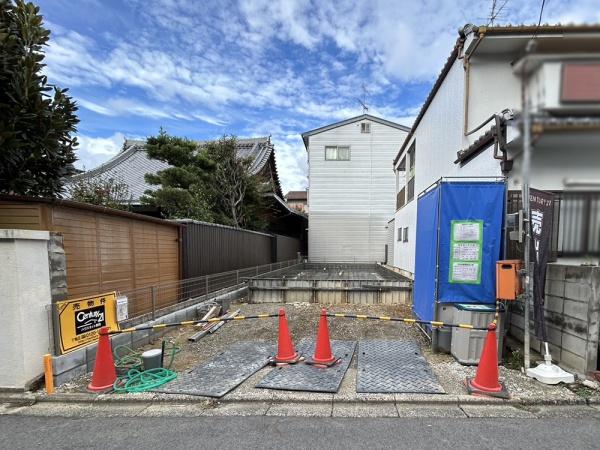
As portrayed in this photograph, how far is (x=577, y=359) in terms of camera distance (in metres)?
3.78

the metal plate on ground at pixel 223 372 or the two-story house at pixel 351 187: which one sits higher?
the two-story house at pixel 351 187

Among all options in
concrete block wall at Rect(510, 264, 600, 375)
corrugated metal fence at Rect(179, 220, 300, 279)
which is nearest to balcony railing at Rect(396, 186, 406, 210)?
corrugated metal fence at Rect(179, 220, 300, 279)

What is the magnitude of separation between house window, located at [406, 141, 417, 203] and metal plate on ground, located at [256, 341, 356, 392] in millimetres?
9170

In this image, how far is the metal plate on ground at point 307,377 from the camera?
3.65 m

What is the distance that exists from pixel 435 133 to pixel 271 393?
802 centimetres

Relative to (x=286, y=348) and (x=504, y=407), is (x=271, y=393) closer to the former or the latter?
(x=286, y=348)

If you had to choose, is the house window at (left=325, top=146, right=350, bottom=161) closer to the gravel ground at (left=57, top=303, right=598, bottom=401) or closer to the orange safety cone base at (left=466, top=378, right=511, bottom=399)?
the gravel ground at (left=57, top=303, right=598, bottom=401)

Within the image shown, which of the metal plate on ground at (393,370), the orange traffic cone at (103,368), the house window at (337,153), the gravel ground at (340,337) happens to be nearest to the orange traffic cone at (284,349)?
the gravel ground at (340,337)

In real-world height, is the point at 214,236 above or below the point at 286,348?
above

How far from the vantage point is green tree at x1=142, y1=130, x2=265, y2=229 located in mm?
11234

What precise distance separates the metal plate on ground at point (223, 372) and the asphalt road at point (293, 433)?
55 centimetres

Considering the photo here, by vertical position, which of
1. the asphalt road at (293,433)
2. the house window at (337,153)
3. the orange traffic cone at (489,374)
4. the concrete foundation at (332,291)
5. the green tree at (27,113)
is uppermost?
the house window at (337,153)

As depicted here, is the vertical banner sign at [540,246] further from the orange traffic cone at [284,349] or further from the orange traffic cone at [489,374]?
the orange traffic cone at [284,349]

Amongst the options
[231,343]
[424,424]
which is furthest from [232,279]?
[424,424]
